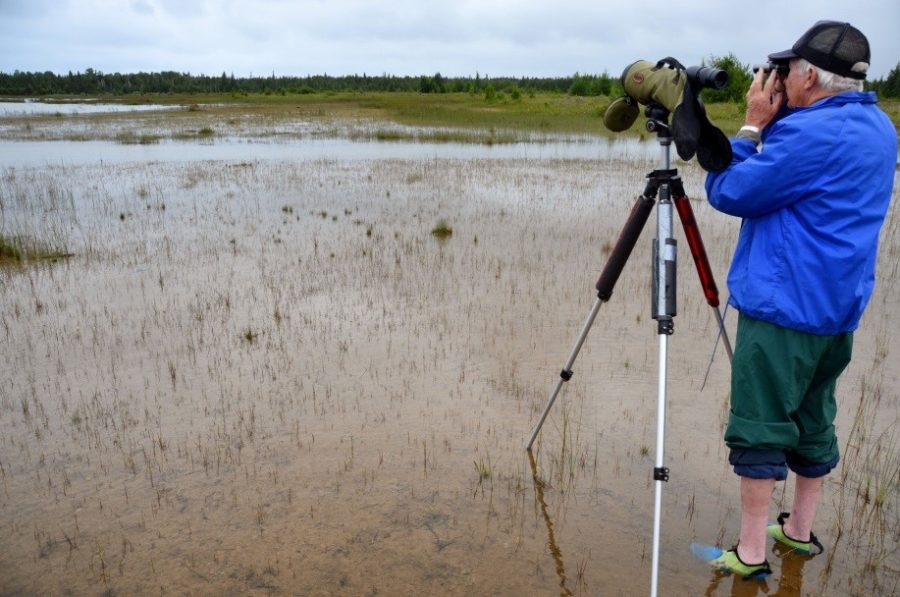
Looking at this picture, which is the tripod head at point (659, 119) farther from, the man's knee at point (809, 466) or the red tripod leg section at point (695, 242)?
the man's knee at point (809, 466)

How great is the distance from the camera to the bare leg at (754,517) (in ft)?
9.07

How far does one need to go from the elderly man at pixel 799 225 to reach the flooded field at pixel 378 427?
992mm

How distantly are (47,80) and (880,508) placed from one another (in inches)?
3853

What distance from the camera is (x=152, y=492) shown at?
3.75 meters

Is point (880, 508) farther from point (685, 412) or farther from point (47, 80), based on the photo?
point (47, 80)

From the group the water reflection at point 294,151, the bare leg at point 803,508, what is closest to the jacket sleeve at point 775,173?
the bare leg at point 803,508

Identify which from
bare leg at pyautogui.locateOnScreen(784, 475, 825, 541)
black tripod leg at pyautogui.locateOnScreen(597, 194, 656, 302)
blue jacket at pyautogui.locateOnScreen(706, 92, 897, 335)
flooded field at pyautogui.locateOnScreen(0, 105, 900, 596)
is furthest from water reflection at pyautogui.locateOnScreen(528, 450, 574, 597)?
blue jacket at pyautogui.locateOnScreen(706, 92, 897, 335)

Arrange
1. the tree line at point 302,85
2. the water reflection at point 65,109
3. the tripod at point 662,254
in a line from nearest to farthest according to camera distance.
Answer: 1. the tripod at point 662,254
2. the water reflection at point 65,109
3. the tree line at point 302,85

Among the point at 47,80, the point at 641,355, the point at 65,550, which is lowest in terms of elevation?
the point at 65,550

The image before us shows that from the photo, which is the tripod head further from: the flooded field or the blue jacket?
the flooded field

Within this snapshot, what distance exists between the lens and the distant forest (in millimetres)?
49656

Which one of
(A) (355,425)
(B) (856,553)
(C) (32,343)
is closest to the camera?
(B) (856,553)

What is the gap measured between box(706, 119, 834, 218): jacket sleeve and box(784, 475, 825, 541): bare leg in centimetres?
133

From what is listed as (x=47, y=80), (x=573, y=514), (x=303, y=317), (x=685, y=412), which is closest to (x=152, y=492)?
(x=573, y=514)
